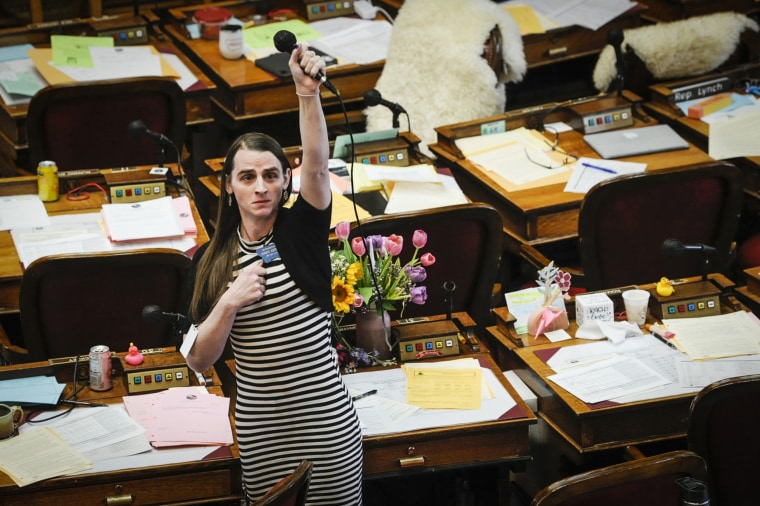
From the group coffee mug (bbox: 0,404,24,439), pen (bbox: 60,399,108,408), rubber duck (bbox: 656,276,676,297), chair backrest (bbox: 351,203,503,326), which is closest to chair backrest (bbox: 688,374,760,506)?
rubber duck (bbox: 656,276,676,297)

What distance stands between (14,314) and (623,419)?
2088 millimetres

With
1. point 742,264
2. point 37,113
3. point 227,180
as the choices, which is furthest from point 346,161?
point 227,180

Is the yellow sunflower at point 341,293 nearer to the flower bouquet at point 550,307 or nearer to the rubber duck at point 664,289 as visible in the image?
the flower bouquet at point 550,307

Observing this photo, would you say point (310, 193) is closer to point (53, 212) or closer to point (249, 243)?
point (249, 243)

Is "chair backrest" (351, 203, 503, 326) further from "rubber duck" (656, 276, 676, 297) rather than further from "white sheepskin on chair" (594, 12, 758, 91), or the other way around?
"white sheepskin on chair" (594, 12, 758, 91)

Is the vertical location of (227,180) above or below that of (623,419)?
above

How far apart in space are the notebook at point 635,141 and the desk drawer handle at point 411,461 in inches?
81.1

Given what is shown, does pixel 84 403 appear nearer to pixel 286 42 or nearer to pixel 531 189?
pixel 286 42

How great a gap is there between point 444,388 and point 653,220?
47.6 inches

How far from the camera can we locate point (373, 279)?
12.1 ft

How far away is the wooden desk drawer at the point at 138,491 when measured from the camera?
320 centimetres

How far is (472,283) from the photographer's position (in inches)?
167

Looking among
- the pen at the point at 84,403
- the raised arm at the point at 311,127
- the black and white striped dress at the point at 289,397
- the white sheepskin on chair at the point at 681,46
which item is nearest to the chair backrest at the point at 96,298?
the pen at the point at 84,403

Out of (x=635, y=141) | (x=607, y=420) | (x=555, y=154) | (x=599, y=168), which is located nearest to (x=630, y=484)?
(x=607, y=420)
